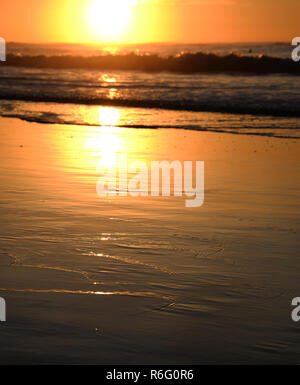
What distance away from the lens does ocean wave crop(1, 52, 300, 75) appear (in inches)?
1432

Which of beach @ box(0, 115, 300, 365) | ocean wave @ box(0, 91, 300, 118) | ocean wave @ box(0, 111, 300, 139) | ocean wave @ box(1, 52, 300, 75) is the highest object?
ocean wave @ box(1, 52, 300, 75)

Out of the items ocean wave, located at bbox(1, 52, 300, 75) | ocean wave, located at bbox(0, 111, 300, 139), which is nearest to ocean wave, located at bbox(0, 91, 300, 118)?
ocean wave, located at bbox(0, 111, 300, 139)

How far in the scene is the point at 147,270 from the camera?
14.6 ft

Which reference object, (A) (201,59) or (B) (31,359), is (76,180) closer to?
(B) (31,359)

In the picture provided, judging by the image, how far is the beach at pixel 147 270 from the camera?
3352mm

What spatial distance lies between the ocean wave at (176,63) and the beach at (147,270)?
2712 cm

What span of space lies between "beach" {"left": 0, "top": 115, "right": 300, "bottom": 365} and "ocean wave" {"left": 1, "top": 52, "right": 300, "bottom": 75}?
89.0 feet

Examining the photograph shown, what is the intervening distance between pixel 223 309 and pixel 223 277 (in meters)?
0.55

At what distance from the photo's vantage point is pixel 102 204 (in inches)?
253

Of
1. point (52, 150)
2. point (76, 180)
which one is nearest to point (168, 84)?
point (52, 150)

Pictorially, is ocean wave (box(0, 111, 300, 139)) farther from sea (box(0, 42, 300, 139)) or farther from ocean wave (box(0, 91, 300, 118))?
ocean wave (box(0, 91, 300, 118))

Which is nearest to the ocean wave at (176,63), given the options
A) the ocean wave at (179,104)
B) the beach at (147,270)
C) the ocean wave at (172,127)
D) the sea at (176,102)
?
the sea at (176,102)

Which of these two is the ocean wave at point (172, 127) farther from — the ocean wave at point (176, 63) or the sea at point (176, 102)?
the ocean wave at point (176, 63)

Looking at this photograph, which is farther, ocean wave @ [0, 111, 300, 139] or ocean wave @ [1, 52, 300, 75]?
ocean wave @ [1, 52, 300, 75]
